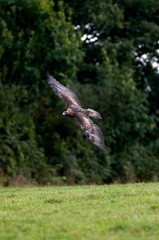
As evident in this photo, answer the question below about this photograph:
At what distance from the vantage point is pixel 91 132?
617 inches

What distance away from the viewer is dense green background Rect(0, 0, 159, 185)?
29.1 m

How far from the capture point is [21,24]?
3086cm

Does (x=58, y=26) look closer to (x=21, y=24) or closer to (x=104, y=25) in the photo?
(x=21, y=24)

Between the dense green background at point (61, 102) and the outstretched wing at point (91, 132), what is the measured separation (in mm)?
10368

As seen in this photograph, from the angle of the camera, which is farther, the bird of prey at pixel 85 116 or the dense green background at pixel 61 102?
the dense green background at pixel 61 102

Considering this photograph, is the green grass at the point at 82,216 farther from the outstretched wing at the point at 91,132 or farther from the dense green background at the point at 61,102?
the dense green background at the point at 61,102

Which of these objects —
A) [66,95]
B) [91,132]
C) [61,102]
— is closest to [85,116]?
[91,132]

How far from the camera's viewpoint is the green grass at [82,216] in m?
10.1

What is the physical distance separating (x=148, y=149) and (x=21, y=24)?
7.27 metres

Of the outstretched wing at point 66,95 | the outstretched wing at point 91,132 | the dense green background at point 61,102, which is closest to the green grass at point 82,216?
the outstretched wing at point 91,132

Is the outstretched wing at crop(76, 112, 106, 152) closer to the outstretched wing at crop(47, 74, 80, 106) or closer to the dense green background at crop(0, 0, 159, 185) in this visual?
the outstretched wing at crop(47, 74, 80, 106)

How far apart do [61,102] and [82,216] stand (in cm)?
1868

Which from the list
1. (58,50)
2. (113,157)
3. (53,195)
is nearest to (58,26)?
(58,50)

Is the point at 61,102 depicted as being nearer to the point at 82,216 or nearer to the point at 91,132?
the point at 91,132
